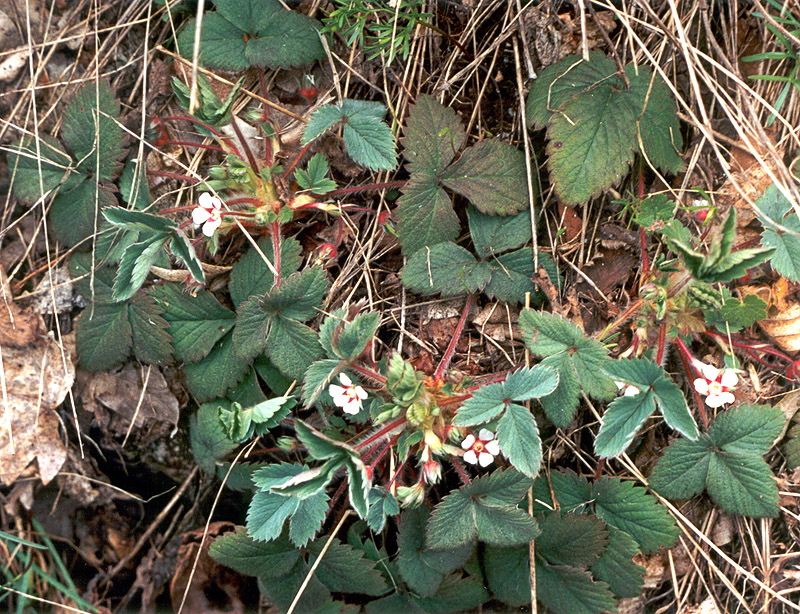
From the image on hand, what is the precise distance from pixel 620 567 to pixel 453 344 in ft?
2.65

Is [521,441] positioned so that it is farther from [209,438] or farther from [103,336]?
[103,336]

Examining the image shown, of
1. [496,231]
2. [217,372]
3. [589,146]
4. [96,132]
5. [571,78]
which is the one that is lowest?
[217,372]

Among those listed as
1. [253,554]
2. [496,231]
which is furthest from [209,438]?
[496,231]

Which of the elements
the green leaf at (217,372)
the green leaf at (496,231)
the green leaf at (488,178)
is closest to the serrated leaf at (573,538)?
the green leaf at (496,231)

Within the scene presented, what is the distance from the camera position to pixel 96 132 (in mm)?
1981

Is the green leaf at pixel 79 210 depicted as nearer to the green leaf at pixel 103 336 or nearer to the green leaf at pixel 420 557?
the green leaf at pixel 103 336

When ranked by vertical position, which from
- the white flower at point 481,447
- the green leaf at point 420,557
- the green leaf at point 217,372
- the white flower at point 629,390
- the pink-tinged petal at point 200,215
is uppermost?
the pink-tinged petal at point 200,215

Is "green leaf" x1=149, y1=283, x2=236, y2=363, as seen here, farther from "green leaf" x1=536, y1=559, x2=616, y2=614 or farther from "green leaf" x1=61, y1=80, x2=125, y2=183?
"green leaf" x1=536, y1=559, x2=616, y2=614

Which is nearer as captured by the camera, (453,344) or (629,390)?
(629,390)

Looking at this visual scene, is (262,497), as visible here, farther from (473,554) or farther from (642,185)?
(642,185)

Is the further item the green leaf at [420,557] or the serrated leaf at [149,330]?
the serrated leaf at [149,330]

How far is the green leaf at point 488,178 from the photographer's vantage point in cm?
184

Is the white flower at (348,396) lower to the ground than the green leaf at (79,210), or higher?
lower

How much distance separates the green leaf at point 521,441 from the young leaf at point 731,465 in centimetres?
50
